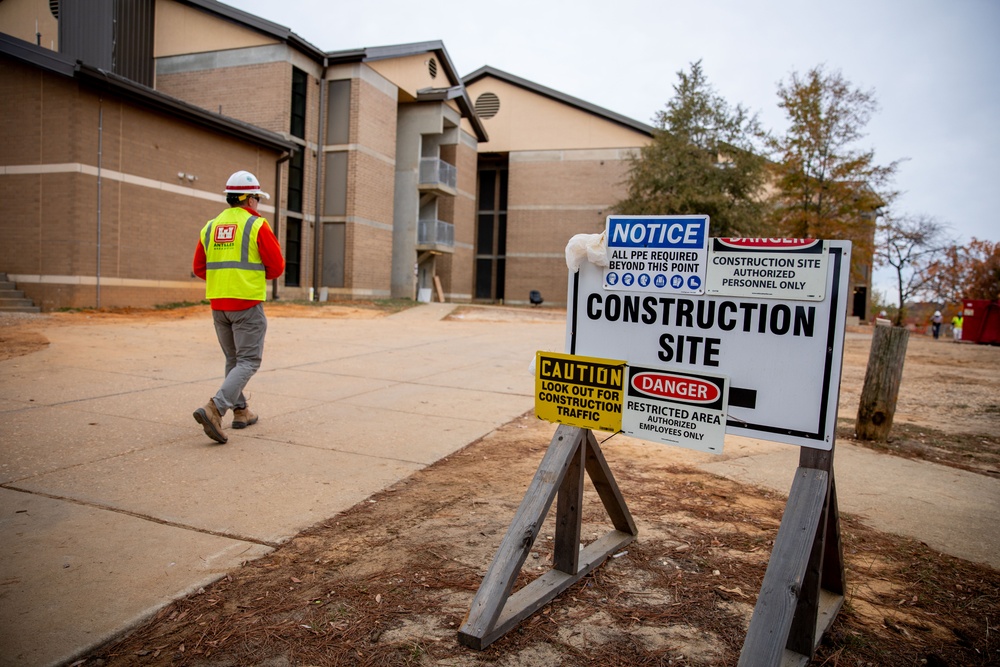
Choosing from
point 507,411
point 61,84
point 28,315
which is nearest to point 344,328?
point 28,315

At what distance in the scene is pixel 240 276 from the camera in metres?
5.07

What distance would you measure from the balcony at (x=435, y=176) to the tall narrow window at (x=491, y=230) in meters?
9.17

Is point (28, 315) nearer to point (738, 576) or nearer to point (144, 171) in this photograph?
point (144, 171)

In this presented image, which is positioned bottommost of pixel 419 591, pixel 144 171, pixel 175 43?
pixel 419 591

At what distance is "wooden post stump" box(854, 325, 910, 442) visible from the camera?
5.89m

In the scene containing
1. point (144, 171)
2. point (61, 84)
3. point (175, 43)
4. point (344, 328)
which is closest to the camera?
point (344, 328)

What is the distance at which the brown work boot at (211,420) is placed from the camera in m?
4.55

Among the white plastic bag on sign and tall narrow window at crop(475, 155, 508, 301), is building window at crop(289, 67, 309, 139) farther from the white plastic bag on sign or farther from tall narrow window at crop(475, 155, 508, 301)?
the white plastic bag on sign

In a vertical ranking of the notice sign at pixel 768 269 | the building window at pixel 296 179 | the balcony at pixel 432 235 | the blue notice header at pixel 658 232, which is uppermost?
the building window at pixel 296 179

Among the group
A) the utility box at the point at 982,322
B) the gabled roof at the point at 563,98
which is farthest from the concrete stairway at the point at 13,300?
the utility box at the point at 982,322

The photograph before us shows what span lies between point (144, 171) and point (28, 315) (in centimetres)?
579

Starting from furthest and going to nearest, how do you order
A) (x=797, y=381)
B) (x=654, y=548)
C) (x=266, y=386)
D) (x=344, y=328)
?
(x=344, y=328) < (x=266, y=386) < (x=654, y=548) < (x=797, y=381)

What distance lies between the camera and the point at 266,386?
7.20 m

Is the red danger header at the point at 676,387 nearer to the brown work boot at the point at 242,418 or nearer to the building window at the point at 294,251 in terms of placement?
the brown work boot at the point at 242,418
